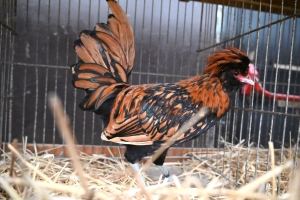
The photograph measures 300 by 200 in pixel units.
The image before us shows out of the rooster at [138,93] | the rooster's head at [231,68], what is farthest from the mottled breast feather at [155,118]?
the rooster's head at [231,68]

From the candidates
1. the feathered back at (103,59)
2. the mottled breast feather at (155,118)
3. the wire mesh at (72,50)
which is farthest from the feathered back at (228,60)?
the wire mesh at (72,50)

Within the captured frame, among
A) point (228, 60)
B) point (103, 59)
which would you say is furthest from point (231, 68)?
point (103, 59)

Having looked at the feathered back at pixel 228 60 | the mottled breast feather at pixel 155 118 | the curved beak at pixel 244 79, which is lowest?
the mottled breast feather at pixel 155 118

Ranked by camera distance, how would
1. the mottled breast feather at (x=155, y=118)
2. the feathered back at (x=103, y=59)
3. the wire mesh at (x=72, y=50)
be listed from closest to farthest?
1. the mottled breast feather at (x=155, y=118)
2. the feathered back at (x=103, y=59)
3. the wire mesh at (x=72, y=50)

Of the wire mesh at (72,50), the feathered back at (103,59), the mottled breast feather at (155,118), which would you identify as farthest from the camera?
the wire mesh at (72,50)

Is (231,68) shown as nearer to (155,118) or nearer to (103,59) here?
(155,118)

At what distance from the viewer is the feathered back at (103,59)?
152 cm

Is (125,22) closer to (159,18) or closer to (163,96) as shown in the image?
(163,96)

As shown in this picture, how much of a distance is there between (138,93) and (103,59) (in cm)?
33

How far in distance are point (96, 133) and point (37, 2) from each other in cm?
139

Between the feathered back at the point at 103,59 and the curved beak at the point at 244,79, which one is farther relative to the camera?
the feathered back at the point at 103,59

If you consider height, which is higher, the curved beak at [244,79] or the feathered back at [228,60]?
the feathered back at [228,60]

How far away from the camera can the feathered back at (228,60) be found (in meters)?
1.38

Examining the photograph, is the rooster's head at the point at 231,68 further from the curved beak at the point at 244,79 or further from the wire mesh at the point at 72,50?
the wire mesh at the point at 72,50
